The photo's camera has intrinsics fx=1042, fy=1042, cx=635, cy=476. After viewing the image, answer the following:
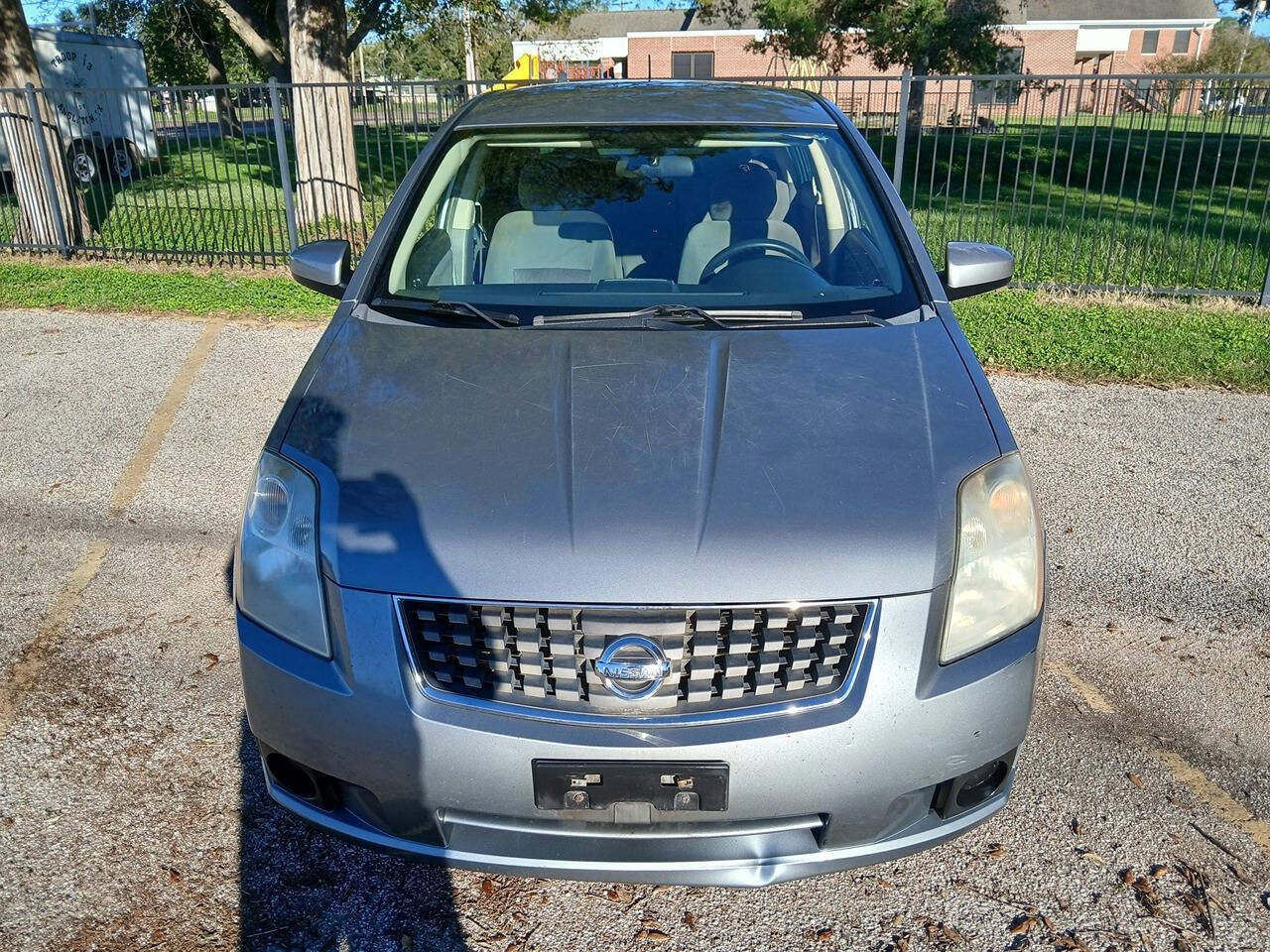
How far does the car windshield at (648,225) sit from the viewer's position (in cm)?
319

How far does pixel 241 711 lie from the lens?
3.29 meters

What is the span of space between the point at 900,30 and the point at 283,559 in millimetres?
23744

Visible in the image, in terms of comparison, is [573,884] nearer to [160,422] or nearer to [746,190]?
[746,190]

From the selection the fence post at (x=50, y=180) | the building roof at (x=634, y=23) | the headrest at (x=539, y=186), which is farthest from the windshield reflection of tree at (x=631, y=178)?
the building roof at (x=634, y=23)

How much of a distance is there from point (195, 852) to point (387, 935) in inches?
24.3

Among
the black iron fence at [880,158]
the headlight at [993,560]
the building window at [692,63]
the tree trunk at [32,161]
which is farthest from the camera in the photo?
the building window at [692,63]

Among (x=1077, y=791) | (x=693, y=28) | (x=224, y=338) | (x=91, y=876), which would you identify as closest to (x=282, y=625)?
(x=91, y=876)

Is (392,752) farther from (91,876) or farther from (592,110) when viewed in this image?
(592,110)

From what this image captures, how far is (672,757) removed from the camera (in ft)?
6.50

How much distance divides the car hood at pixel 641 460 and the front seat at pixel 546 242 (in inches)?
20.0

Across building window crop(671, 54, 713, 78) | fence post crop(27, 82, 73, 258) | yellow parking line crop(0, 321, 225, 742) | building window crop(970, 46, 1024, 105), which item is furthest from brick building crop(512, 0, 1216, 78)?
yellow parking line crop(0, 321, 225, 742)

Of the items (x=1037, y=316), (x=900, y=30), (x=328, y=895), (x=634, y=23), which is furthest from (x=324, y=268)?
(x=634, y=23)

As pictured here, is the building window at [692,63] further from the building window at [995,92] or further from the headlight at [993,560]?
the headlight at [993,560]

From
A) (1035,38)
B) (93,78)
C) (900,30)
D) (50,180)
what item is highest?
(1035,38)
